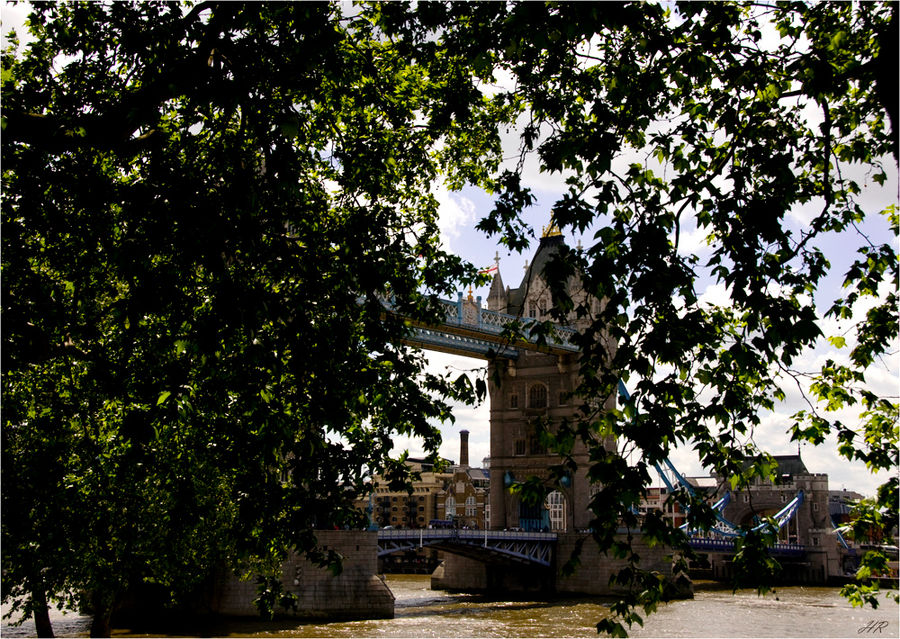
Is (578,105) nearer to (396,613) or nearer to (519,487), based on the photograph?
(519,487)

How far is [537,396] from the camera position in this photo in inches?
2717

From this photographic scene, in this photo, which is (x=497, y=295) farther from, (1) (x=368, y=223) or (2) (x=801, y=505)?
(1) (x=368, y=223)

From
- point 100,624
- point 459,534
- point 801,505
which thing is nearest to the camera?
point 100,624

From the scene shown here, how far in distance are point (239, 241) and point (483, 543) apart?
47.6m

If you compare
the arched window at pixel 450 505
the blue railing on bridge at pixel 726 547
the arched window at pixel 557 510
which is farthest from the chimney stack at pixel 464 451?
the blue railing on bridge at pixel 726 547

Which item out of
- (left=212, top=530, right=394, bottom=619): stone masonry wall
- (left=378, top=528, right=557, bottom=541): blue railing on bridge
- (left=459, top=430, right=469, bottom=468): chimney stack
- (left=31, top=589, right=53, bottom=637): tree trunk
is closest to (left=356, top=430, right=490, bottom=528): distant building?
(left=459, top=430, right=469, bottom=468): chimney stack

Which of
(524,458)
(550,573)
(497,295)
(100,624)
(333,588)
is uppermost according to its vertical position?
(497,295)

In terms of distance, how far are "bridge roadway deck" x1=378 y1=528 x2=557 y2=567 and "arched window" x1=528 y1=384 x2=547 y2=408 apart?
468 inches

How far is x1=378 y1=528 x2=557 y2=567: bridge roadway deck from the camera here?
1912 inches

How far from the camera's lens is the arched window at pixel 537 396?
2698 inches

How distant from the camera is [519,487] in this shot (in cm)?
721

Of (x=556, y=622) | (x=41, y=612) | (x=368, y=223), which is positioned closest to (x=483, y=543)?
(x=556, y=622)

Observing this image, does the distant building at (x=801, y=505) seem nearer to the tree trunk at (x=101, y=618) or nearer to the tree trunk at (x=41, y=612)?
the tree trunk at (x=41, y=612)

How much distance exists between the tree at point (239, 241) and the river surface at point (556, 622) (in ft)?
83.8
